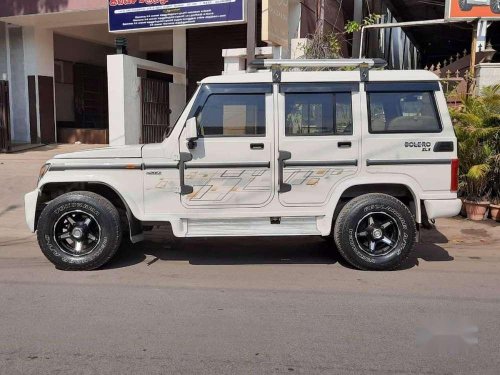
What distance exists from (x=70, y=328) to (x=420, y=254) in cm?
452

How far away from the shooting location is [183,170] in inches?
227

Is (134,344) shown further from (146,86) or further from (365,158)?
(146,86)

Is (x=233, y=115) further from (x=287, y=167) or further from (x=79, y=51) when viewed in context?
(x=79, y=51)

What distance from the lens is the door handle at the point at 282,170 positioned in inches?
227

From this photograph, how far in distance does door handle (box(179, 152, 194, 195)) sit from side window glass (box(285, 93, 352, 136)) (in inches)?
47.8

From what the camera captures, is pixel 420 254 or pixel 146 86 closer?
pixel 420 254

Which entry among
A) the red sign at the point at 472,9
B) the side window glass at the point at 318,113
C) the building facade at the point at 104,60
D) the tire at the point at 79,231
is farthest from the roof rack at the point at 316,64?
the red sign at the point at 472,9

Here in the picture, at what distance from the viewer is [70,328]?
169 inches

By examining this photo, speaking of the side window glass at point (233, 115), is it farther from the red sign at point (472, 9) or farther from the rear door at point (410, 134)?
the red sign at point (472, 9)

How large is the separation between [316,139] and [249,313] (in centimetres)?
220

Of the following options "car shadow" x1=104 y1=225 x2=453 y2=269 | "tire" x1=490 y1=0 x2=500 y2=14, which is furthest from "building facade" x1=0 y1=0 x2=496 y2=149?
"car shadow" x1=104 y1=225 x2=453 y2=269

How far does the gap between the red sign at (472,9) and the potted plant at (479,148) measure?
4581mm

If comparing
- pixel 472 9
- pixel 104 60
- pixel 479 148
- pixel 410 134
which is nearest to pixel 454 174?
pixel 410 134

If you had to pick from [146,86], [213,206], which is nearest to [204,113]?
[213,206]
